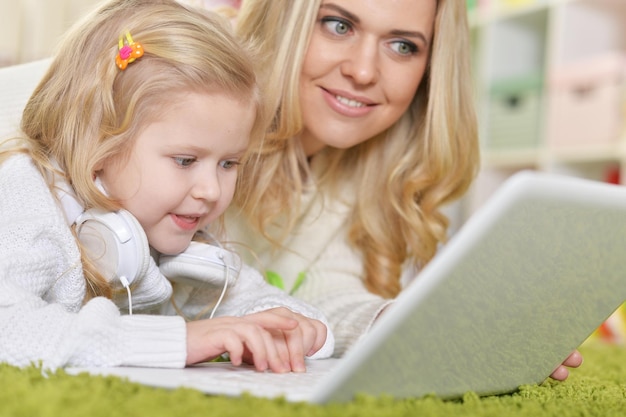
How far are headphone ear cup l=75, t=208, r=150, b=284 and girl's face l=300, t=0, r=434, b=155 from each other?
57 cm

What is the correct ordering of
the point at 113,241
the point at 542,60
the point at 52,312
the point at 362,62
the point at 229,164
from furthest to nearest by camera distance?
the point at 542,60 → the point at 362,62 → the point at 229,164 → the point at 113,241 → the point at 52,312

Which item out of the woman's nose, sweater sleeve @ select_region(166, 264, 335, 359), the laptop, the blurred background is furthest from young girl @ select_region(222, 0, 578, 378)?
the blurred background

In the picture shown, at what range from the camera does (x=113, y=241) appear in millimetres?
1024

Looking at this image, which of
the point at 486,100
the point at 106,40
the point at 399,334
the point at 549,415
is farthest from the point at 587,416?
the point at 486,100

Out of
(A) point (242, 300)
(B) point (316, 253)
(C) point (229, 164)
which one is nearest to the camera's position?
(C) point (229, 164)

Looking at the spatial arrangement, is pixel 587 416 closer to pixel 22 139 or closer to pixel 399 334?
pixel 399 334

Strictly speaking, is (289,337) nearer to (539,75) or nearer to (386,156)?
(386,156)

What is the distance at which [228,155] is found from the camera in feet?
3.65

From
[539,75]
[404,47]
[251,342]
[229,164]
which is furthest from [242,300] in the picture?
[539,75]

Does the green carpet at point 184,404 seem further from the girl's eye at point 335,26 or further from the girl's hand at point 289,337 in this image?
the girl's eye at point 335,26

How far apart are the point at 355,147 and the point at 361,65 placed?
29cm

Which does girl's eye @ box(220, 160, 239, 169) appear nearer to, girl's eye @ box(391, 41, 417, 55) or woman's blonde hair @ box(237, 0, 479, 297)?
woman's blonde hair @ box(237, 0, 479, 297)

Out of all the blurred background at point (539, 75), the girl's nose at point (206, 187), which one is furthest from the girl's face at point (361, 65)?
the blurred background at point (539, 75)

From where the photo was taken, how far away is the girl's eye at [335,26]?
147 cm
